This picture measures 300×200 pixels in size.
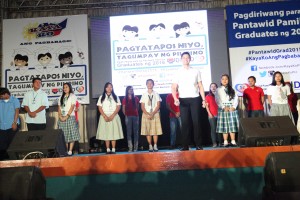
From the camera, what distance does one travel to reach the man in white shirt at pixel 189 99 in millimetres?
3799

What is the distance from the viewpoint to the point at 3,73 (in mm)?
Result: 6469

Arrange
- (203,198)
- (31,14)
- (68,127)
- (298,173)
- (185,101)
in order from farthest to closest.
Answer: (31,14), (68,127), (185,101), (203,198), (298,173)

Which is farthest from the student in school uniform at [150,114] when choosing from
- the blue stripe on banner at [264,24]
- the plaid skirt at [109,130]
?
the blue stripe on banner at [264,24]

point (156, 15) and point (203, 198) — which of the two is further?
point (156, 15)

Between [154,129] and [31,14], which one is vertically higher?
[31,14]

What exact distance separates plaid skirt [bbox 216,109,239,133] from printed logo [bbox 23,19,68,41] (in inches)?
140

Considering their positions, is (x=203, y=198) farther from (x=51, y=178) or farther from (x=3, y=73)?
(x=3, y=73)

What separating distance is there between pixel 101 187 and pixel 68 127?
3.15 m

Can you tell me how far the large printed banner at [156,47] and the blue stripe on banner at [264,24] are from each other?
592 millimetres

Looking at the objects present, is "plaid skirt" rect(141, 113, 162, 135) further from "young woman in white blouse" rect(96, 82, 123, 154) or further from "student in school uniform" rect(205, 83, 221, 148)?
"student in school uniform" rect(205, 83, 221, 148)

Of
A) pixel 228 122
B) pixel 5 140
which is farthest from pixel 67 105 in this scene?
pixel 228 122

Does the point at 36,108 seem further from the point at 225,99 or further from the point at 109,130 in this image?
the point at 225,99

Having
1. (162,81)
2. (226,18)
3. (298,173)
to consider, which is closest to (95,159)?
(298,173)

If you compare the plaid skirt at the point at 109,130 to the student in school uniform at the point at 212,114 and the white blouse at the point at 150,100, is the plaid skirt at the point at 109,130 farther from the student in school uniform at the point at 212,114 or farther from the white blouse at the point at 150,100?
the student in school uniform at the point at 212,114
